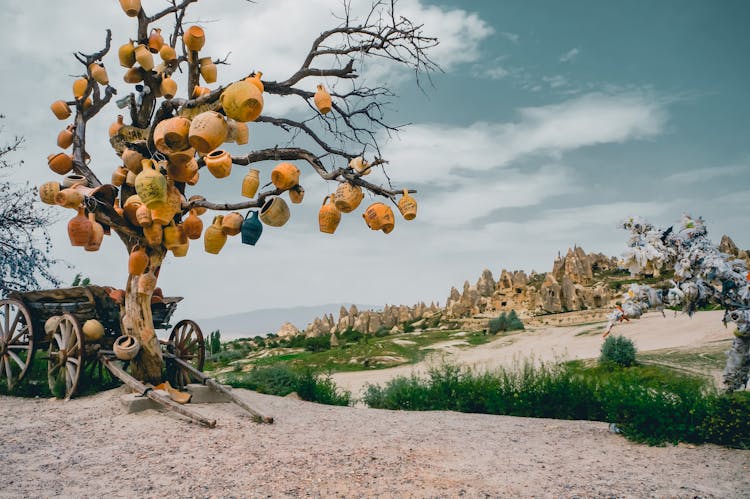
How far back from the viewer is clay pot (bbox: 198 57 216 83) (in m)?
8.16

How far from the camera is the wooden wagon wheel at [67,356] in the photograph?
7.90 m

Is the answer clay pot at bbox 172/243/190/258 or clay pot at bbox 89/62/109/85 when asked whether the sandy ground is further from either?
clay pot at bbox 89/62/109/85

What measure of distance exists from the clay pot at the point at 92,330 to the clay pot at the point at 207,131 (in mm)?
4483

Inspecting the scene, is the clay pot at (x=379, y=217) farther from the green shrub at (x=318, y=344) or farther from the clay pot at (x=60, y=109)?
the green shrub at (x=318, y=344)

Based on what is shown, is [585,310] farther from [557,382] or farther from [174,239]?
[174,239]

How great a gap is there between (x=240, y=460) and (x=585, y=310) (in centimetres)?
1813

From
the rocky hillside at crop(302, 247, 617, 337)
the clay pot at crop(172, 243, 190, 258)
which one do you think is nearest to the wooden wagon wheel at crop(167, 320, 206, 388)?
the clay pot at crop(172, 243, 190, 258)

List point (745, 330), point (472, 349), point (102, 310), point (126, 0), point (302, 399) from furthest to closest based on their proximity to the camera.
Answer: point (472, 349)
point (302, 399)
point (102, 310)
point (126, 0)
point (745, 330)

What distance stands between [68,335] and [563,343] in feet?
41.2

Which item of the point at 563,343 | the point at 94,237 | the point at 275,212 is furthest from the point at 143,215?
the point at 563,343

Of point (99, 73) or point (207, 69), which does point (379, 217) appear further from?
point (99, 73)

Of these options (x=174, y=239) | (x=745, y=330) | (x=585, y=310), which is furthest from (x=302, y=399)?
(x=585, y=310)

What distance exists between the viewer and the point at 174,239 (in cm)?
714

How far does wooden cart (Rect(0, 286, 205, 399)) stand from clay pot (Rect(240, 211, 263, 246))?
305 cm
